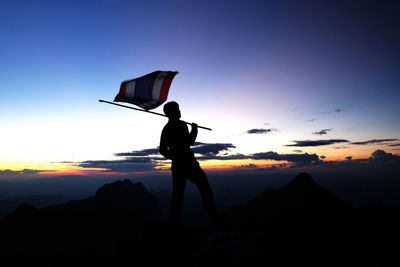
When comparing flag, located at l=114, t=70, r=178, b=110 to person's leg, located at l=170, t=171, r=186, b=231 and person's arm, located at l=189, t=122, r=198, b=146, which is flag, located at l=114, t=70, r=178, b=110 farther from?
person's leg, located at l=170, t=171, r=186, b=231

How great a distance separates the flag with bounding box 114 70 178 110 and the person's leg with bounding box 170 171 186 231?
346 cm

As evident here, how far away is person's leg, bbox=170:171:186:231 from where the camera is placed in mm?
6934

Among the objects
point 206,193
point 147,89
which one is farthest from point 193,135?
point 147,89

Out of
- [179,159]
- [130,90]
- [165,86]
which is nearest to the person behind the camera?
[179,159]

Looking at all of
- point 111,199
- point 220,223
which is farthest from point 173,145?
point 111,199

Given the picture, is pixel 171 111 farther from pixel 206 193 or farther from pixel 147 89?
pixel 206 193

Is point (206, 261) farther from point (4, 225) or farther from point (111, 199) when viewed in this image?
point (111, 199)

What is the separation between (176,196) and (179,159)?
4.62 ft

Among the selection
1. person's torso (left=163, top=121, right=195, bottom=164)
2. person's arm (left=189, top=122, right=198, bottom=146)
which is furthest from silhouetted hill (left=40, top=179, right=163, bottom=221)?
person's arm (left=189, top=122, right=198, bottom=146)

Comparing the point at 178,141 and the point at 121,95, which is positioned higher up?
the point at 121,95

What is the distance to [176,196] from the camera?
278 inches

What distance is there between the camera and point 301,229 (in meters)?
5.54

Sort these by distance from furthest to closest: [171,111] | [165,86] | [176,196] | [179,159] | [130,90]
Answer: [130,90] → [165,86] → [171,111] → [176,196] → [179,159]

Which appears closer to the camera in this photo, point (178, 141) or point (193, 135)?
point (178, 141)
